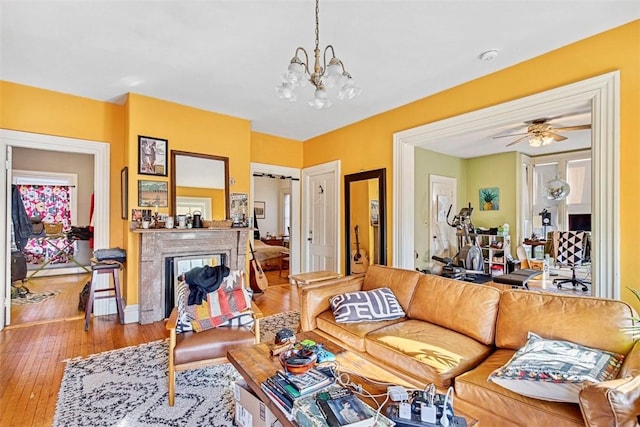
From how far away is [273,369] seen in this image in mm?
1657

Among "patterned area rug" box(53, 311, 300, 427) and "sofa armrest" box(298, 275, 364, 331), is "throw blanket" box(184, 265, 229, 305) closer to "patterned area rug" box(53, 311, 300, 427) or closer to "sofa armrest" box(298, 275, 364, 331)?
"patterned area rug" box(53, 311, 300, 427)

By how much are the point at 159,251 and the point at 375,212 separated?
289 cm

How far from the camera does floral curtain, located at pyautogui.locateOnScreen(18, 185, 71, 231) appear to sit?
6527 millimetres

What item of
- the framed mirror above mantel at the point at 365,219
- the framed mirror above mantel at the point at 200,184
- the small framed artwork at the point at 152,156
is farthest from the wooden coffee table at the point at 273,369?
the small framed artwork at the point at 152,156

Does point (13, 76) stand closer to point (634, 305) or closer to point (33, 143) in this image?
point (33, 143)

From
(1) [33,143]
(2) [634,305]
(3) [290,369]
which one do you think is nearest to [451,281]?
(2) [634,305]

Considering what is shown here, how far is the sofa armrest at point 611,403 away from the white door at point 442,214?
4.62 m

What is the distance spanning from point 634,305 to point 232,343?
9.87ft

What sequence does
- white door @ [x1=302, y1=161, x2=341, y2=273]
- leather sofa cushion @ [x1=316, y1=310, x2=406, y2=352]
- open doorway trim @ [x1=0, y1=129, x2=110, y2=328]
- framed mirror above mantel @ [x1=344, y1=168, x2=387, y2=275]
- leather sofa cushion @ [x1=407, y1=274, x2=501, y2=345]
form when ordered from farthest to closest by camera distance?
white door @ [x1=302, y1=161, x2=341, y2=273]
framed mirror above mantel @ [x1=344, y1=168, x2=387, y2=275]
open doorway trim @ [x1=0, y1=129, x2=110, y2=328]
leather sofa cushion @ [x1=316, y1=310, x2=406, y2=352]
leather sofa cushion @ [x1=407, y1=274, x2=501, y2=345]

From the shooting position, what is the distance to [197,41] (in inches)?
102

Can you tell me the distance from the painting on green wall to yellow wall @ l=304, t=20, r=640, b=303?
3.40m

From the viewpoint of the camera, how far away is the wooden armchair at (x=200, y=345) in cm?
205

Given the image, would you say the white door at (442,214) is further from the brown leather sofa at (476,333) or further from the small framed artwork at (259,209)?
the small framed artwork at (259,209)

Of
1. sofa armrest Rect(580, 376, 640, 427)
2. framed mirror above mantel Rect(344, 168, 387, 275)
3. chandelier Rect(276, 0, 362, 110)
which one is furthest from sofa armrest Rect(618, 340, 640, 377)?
framed mirror above mantel Rect(344, 168, 387, 275)
